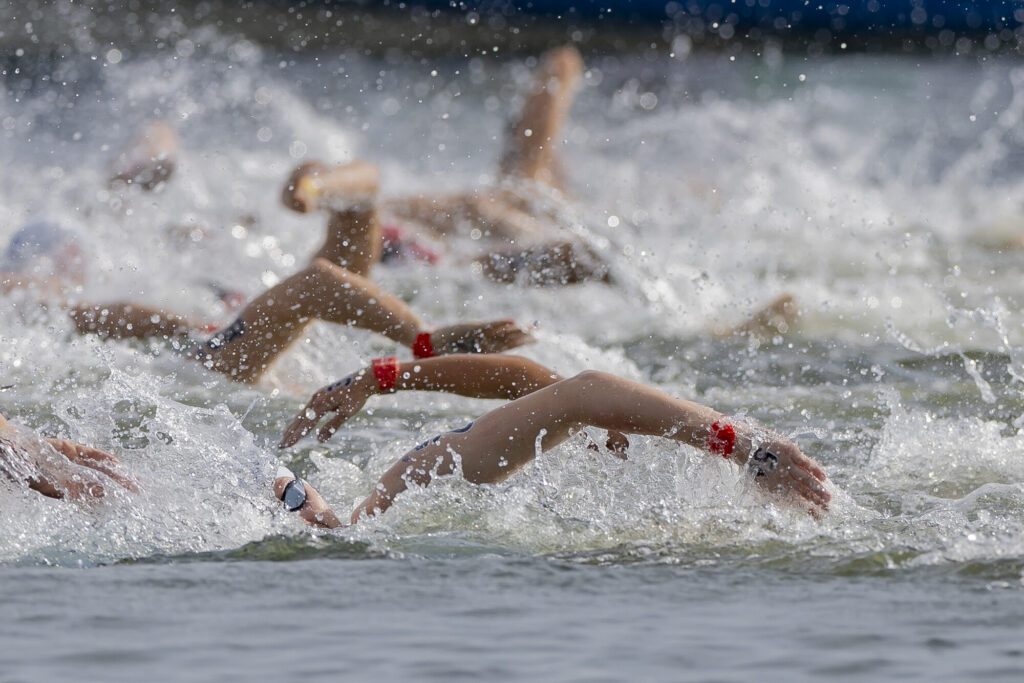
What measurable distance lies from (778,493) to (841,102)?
13.1 metres

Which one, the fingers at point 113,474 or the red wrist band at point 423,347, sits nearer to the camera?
the fingers at point 113,474

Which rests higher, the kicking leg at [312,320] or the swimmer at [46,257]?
the swimmer at [46,257]

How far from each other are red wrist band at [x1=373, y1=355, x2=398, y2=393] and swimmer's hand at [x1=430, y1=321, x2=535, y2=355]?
41 centimetres

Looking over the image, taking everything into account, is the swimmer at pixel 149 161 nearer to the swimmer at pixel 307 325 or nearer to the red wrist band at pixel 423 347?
the swimmer at pixel 307 325

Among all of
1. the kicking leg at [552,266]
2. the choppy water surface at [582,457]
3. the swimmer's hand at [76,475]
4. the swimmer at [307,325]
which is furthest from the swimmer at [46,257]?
the swimmer's hand at [76,475]

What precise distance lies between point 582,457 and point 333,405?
2.43 ft

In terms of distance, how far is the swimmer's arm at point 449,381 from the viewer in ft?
16.0

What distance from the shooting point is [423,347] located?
5430 mm

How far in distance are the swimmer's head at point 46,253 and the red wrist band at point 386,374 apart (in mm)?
3075

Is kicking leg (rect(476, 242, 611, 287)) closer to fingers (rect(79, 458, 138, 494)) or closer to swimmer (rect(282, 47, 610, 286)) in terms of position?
swimmer (rect(282, 47, 610, 286))

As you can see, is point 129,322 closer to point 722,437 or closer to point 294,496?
point 294,496

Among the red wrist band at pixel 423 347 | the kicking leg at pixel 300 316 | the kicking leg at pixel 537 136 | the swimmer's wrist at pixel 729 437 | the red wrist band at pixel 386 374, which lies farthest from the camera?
the kicking leg at pixel 537 136

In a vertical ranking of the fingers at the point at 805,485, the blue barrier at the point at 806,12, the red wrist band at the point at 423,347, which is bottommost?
the fingers at the point at 805,485

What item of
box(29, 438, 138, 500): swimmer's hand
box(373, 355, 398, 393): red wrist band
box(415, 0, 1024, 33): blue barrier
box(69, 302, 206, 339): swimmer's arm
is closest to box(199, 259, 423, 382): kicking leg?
box(69, 302, 206, 339): swimmer's arm
